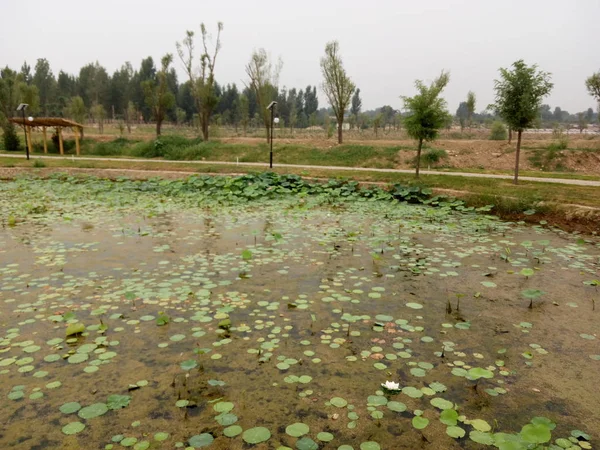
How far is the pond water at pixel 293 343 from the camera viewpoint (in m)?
2.89

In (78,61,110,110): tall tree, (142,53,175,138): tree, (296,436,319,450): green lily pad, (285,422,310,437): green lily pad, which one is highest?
(78,61,110,110): tall tree

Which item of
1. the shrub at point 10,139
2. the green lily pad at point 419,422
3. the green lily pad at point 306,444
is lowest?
the green lily pad at point 306,444

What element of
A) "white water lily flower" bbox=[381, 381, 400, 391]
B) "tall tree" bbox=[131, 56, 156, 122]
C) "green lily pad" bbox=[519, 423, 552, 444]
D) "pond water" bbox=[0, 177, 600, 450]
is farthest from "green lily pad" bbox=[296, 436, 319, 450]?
"tall tree" bbox=[131, 56, 156, 122]

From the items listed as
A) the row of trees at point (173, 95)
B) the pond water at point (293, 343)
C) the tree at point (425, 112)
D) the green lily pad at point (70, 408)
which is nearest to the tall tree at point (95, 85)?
the row of trees at point (173, 95)

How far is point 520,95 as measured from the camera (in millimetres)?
13789

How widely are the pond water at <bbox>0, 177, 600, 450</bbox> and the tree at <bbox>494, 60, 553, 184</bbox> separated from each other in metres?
7.49

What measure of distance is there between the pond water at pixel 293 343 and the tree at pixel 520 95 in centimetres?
749

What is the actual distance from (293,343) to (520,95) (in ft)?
44.2

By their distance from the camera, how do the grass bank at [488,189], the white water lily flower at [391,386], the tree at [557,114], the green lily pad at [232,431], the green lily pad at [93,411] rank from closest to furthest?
the green lily pad at [232,431], the green lily pad at [93,411], the white water lily flower at [391,386], the grass bank at [488,189], the tree at [557,114]

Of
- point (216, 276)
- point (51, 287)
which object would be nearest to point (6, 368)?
point (51, 287)

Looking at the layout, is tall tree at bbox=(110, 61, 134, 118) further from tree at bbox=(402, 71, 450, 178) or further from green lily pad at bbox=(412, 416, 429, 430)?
green lily pad at bbox=(412, 416, 429, 430)

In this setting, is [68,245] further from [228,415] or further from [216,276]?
[228,415]

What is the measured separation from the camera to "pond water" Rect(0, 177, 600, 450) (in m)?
2.89

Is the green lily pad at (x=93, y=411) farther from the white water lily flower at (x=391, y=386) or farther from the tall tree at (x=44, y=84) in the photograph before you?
the tall tree at (x=44, y=84)
